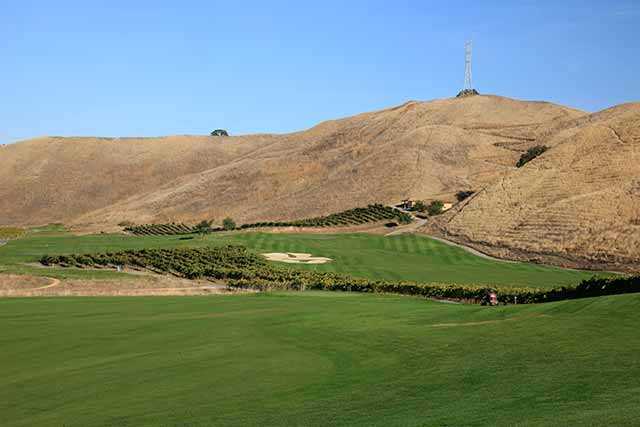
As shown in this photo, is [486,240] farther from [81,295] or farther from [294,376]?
[294,376]

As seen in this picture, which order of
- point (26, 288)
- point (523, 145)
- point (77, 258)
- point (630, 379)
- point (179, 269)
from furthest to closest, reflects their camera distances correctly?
point (523, 145) < point (77, 258) < point (179, 269) < point (26, 288) < point (630, 379)

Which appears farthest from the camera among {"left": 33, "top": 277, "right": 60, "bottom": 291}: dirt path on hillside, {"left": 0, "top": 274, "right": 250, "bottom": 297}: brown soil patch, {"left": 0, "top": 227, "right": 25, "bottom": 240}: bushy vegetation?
{"left": 0, "top": 227, "right": 25, "bottom": 240}: bushy vegetation

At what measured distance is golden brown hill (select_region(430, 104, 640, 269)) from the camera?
248 ft

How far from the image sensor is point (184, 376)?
2042cm

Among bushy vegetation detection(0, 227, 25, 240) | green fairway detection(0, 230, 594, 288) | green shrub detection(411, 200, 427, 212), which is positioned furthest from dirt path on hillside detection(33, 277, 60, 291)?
green shrub detection(411, 200, 427, 212)

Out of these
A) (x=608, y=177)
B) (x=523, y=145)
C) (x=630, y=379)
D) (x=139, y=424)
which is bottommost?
(x=139, y=424)

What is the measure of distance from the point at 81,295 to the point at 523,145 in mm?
141814

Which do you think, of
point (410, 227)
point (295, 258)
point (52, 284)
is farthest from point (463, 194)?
point (52, 284)

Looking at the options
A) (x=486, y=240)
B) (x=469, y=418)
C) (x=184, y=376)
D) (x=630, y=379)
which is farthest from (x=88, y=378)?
(x=486, y=240)

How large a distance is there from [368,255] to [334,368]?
185 feet

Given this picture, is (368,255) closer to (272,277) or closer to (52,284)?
(272,277)

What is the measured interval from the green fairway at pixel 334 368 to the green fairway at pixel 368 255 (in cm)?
2869

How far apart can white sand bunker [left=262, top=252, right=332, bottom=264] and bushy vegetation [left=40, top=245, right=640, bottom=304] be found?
1.76m

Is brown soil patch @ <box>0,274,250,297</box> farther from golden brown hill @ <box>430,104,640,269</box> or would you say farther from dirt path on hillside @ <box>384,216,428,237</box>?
dirt path on hillside @ <box>384,216,428,237</box>
